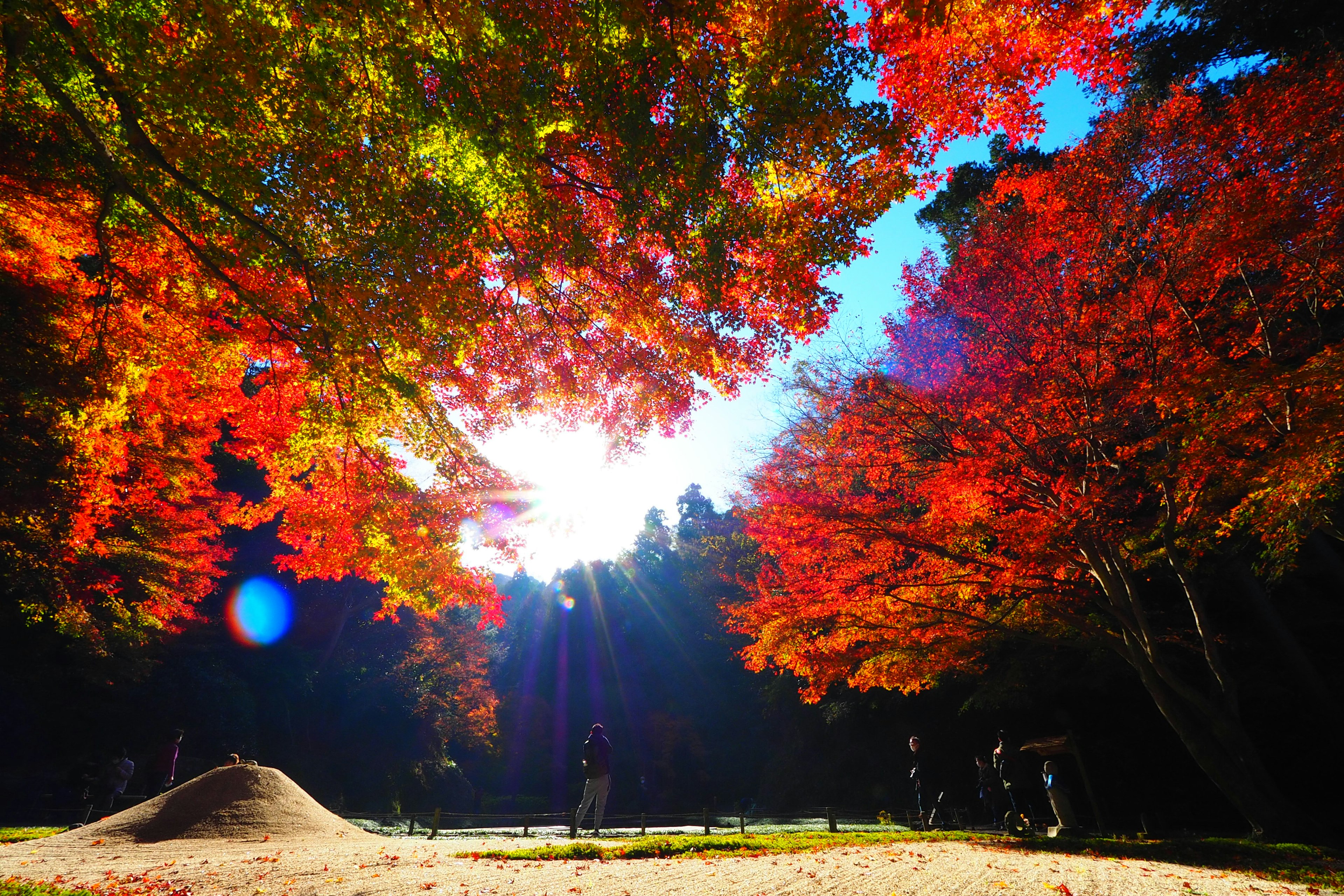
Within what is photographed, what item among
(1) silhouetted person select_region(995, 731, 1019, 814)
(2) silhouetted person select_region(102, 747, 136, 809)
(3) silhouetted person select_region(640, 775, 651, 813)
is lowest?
(3) silhouetted person select_region(640, 775, 651, 813)

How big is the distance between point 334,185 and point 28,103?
122 inches

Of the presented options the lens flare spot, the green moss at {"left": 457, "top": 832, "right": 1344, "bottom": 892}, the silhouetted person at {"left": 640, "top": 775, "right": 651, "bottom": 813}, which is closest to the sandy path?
the green moss at {"left": 457, "top": 832, "right": 1344, "bottom": 892}

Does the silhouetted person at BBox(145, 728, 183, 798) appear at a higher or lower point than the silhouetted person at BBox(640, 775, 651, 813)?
higher

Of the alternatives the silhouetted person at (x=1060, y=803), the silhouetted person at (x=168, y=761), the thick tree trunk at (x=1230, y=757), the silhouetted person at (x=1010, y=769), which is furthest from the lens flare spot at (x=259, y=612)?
the thick tree trunk at (x=1230, y=757)

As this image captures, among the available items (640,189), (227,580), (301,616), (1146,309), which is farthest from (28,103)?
(301,616)

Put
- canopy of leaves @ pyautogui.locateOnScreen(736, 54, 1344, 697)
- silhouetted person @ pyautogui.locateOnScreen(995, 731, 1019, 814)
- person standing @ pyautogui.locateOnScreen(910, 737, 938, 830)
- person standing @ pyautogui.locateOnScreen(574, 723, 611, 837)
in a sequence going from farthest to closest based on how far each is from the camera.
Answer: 1. person standing @ pyautogui.locateOnScreen(910, 737, 938, 830)
2. silhouetted person @ pyautogui.locateOnScreen(995, 731, 1019, 814)
3. person standing @ pyautogui.locateOnScreen(574, 723, 611, 837)
4. canopy of leaves @ pyautogui.locateOnScreen(736, 54, 1344, 697)

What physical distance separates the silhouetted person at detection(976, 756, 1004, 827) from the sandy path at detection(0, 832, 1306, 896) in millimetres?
5284

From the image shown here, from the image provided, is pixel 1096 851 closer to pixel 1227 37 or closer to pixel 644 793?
pixel 1227 37

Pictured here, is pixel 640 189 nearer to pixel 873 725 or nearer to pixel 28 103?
pixel 28 103

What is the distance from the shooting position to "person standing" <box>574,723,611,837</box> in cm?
709

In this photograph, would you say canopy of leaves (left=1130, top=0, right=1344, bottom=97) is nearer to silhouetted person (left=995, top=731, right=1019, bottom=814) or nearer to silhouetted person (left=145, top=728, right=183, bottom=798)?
silhouetted person (left=995, top=731, right=1019, bottom=814)

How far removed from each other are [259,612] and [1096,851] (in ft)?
76.7

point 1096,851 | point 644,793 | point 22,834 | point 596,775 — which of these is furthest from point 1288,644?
point 644,793

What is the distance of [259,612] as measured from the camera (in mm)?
19656
